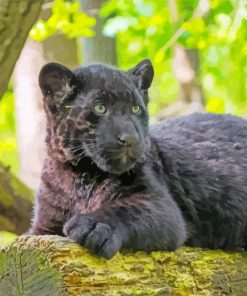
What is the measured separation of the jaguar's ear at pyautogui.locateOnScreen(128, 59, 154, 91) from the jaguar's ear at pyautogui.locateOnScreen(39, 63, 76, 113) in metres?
0.34

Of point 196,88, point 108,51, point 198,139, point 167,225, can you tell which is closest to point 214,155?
point 198,139

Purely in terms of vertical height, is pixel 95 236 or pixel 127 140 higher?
pixel 127 140

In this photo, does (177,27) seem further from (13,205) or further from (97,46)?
(13,205)

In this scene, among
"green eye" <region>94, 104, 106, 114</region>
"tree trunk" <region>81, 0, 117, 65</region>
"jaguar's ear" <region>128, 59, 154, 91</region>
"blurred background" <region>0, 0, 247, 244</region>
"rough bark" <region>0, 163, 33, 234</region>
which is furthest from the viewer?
"tree trunk" <region>81, 0, 117, 65</region>

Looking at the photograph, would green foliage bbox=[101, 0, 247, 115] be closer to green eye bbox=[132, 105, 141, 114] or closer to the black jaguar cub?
the black jaguar cub

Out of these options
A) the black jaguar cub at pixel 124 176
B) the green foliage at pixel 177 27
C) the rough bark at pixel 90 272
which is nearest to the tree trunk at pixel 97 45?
the green foliage at pixel 177 27

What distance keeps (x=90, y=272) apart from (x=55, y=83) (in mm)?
931

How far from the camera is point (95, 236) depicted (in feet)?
9.02

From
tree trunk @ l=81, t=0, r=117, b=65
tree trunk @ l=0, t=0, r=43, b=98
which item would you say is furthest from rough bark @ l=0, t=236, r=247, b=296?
tree trunk @ l=81, t=0, r=117, b=65

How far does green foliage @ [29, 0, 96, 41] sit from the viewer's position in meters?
5.31

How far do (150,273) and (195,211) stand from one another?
79 cm

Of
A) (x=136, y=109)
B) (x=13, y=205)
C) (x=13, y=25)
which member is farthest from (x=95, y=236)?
(x=13, y=205)

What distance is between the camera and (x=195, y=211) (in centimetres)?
364

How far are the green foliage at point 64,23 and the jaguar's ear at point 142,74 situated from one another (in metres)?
1.83
